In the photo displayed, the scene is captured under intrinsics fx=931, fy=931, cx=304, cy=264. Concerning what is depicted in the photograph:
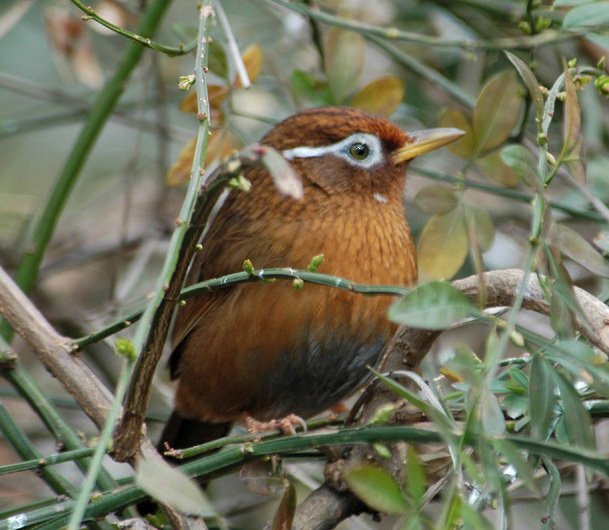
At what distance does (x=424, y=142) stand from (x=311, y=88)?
58 centimetres

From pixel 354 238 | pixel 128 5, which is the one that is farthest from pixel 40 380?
pixel 354 238

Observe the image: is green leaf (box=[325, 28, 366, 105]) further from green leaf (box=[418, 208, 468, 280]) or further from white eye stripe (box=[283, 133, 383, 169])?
green leaf (box=[418, 208, 468, 280])

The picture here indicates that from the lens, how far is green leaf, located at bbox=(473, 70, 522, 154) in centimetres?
243

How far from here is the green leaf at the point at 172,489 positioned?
1.29 meters

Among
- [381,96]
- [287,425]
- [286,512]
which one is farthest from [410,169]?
[286,512]

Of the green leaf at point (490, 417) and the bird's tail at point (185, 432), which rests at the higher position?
the bird's tail at point (185, 432)

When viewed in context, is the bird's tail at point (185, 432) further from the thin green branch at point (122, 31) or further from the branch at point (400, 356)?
the thin green branch at point (122, 31)

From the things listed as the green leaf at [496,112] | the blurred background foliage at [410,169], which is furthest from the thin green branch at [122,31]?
the green leaf at [496,112]

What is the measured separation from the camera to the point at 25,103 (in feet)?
18.6

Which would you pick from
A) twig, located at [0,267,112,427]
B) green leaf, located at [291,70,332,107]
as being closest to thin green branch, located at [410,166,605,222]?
green leaf, located at [291,70,332,107]

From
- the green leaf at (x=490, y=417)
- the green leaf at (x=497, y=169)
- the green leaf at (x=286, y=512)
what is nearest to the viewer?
the green leaf at (x=490, y=417)

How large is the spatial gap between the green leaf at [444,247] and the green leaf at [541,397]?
755 millimetres

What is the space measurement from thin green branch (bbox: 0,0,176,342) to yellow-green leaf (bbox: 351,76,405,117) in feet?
2.49

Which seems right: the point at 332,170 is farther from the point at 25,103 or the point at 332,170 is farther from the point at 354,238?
the point at 25,103
